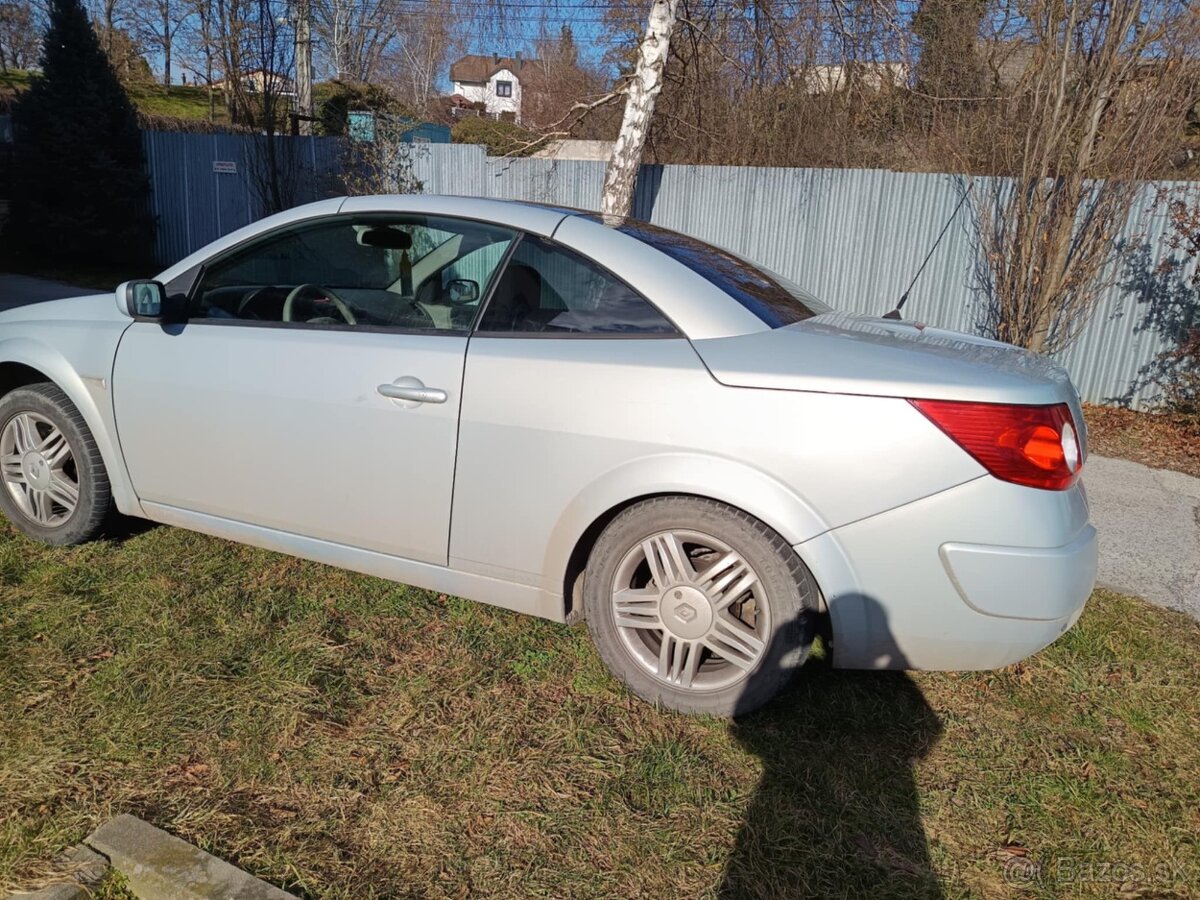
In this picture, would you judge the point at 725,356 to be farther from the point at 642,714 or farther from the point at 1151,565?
the point at 1151,565

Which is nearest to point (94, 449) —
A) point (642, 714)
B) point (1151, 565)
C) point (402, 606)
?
point (402, 606)

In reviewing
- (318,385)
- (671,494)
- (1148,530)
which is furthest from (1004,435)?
(1148,530)

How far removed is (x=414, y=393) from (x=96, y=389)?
164cm

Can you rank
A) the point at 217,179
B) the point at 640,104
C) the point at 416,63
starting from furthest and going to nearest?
1. the point at 416,63
2. the point at 217,179
3. the point at 640,104

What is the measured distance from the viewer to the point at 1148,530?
208 inches

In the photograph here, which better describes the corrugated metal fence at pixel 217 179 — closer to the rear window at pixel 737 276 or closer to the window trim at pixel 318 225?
the window trim at pixel 318 225

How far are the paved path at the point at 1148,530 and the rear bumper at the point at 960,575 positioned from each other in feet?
6.53

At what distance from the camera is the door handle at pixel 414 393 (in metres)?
3.05

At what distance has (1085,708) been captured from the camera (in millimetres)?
3156

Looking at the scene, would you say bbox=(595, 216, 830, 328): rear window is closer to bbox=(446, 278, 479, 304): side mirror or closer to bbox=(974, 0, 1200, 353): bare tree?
bbox=(446, 278, 479, 304): side mirror

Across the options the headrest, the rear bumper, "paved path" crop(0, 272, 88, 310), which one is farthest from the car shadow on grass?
"paved path" crop(0, 272, 88, 310)

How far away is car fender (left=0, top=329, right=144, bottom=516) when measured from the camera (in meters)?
3.72

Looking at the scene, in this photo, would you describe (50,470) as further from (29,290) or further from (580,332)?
(29,290)

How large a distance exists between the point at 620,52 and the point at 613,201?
7.03 metres
